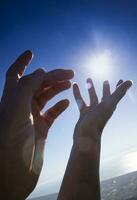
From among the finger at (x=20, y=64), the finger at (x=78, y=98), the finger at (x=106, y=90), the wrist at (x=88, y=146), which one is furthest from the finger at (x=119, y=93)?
the finger at (x=20, y=64)

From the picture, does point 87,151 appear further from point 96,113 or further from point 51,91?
point 51,91

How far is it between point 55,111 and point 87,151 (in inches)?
21.8

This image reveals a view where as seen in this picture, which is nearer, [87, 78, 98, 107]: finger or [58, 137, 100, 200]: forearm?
[58, 137, 100, 200]: forearm

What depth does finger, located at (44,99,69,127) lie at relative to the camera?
293cm

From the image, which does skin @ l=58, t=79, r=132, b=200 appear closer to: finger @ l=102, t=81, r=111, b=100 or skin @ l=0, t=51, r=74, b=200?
finger @ l=102, t=81, r=111, b=100

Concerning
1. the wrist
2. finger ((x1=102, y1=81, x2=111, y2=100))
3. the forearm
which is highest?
finger ((x1=102, y1=81, x2=111, y2=100))

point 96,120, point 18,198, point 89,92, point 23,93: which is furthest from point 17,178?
point 89,92

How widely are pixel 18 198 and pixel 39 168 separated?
49 centimetres

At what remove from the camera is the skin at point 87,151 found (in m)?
2.73

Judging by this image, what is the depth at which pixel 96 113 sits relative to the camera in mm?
3414

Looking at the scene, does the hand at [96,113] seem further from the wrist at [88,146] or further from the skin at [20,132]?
the skin at [20,132]

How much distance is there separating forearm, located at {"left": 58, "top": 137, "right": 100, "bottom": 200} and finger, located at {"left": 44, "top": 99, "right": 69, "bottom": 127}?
0.40 m

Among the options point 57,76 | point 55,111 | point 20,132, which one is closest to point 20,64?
point 57,76

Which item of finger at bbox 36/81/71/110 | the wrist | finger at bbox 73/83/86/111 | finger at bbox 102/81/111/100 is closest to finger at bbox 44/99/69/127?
finger at bbox 36/81/71/110
